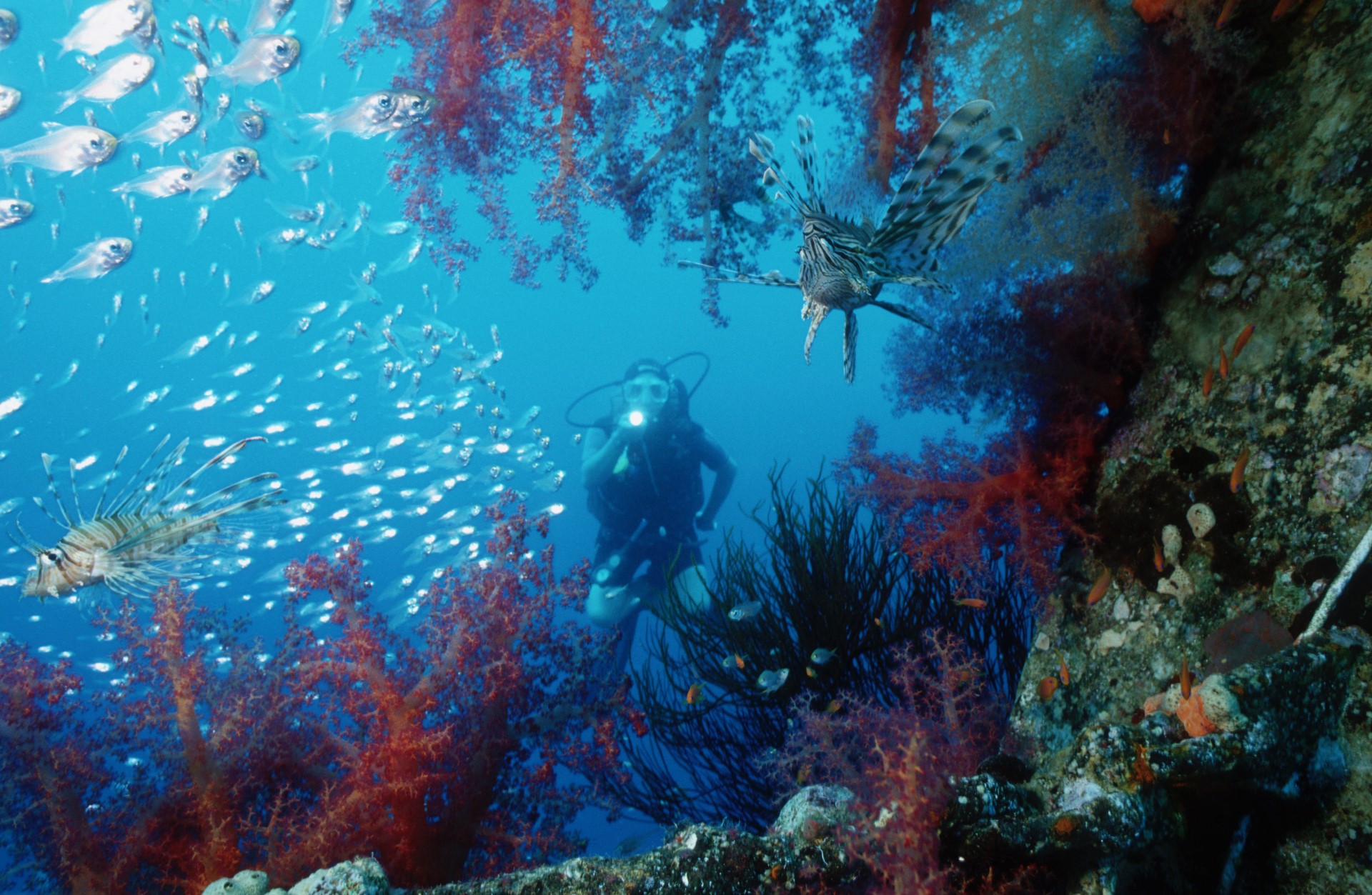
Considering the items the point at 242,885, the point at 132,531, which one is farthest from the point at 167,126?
the point at 242,885

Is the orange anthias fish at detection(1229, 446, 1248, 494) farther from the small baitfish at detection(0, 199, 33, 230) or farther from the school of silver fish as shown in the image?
the small baitfish at detection(0, 199, 33, 230)

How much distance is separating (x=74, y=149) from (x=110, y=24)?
→ 1.41 meters

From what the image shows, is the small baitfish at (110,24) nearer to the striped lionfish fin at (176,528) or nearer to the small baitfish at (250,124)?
the small baitfish at (250,124)

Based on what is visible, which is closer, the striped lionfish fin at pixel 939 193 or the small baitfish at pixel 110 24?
the striped lionfish fin at pixel 939 193

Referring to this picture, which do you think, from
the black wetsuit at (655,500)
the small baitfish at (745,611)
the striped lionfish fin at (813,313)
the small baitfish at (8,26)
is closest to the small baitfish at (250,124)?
the small baitfish at (8,26)

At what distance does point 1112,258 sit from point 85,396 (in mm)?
62045

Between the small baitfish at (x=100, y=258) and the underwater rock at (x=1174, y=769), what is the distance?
8.92 m

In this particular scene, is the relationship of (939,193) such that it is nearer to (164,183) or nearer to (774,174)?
(774,174)

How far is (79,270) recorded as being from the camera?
21.8ft

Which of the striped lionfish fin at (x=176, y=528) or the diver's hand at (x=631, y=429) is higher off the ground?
the diver's hand at (x=631, y=429)

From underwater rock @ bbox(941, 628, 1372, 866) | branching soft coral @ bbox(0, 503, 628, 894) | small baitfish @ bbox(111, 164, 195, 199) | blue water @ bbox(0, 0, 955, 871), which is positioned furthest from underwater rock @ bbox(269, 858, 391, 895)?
small baitfish @ bbox(111, 164, 195, 199)

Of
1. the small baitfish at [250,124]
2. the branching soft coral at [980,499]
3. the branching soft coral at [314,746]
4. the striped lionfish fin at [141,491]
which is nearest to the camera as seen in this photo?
the striped lionfish fin at [141,491]

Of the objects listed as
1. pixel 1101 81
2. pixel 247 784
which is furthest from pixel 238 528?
pixel 1101 81

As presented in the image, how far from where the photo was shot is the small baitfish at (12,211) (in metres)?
5.92
